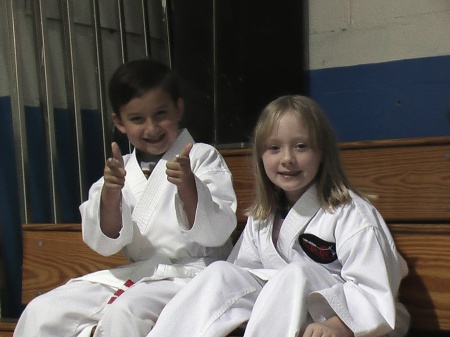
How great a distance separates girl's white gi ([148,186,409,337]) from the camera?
5.69 ft

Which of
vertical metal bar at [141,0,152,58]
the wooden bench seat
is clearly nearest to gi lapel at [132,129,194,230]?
the wooden bench seat

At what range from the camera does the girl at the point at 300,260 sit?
5.72 feet

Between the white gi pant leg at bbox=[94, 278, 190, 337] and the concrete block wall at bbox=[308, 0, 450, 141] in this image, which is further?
the concrete block wall at bbox=[308, 0, 450, 141]

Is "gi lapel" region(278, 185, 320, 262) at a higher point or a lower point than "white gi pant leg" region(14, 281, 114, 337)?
higher

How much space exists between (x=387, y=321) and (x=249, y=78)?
1.58m

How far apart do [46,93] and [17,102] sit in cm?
12

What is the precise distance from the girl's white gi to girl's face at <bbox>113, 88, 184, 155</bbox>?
0.46 metres

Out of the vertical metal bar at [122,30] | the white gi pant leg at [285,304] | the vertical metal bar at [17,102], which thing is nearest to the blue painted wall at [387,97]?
the vertical metal bar at [122,30]

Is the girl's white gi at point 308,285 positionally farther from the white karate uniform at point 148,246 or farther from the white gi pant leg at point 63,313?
the white gi pant leg at point 63,313

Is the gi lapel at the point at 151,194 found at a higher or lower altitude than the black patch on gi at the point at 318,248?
higher

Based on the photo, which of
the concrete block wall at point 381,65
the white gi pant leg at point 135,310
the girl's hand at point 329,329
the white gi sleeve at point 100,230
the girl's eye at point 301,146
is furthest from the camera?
the concrete block wall at point 381,65

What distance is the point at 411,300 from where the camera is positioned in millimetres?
2055

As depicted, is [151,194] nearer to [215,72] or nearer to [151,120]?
[151,120]

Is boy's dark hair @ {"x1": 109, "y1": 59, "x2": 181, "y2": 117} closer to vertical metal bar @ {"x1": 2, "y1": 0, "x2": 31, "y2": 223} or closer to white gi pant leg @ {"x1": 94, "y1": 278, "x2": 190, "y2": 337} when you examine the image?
white gi pant leg @ {"x1": 94, "y1": 278, "x2": 190, "y2": 337}
